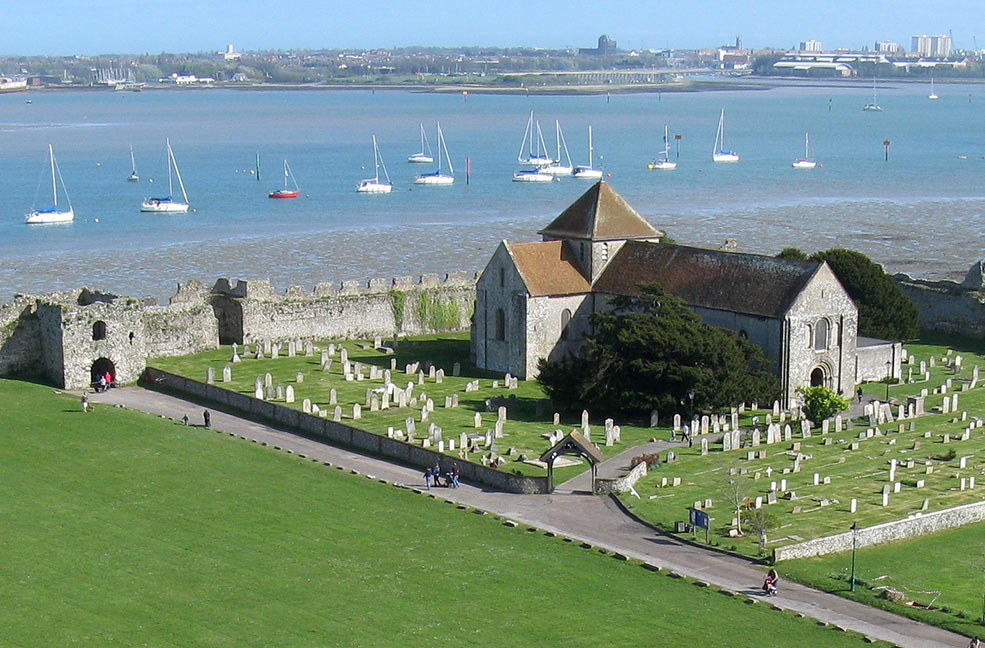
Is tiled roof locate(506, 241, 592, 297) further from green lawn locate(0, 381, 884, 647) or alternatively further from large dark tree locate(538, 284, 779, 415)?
green lawn locate(0, 381, 884, 647)

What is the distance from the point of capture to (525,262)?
61906 millimetres

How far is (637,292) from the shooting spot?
2367 inches

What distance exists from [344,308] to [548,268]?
10297 millimetres

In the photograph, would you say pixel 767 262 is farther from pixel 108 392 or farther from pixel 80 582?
pixel 80 582

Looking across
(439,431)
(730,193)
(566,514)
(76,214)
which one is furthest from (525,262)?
(730,193)

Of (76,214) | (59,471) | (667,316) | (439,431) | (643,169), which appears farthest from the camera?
(643,169)

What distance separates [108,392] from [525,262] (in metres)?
16.4

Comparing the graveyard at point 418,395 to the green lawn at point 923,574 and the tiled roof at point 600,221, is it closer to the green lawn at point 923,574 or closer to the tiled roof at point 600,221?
the tiled roof at point 600,221

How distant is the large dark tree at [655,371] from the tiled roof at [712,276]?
3397 mm

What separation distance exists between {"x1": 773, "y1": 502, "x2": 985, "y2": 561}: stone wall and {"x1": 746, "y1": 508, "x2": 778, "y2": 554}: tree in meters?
1.07

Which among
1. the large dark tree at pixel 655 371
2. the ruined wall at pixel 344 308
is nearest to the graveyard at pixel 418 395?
the large dark tree at pixel 655 371

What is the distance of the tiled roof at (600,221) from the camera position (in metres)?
63.0

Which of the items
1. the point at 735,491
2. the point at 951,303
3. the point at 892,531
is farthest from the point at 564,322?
the point at 892,531

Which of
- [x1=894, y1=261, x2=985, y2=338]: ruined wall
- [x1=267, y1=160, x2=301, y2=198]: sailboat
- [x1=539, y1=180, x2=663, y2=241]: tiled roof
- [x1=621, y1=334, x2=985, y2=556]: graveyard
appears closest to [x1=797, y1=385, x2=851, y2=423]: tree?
[x1=621, y1=334, x2=985, y2=556]: graveyard
